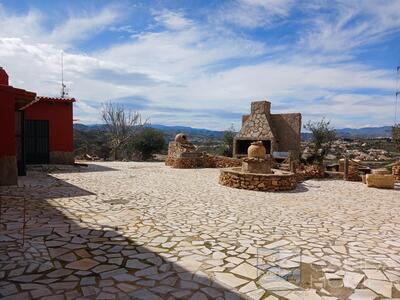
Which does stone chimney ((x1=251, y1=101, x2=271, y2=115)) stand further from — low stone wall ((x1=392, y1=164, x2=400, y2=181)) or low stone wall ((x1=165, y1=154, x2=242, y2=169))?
low stone wall ((x1=392, y1=164, x2=400, y2=181))

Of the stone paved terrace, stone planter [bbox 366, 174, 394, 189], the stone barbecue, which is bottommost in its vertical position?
the stone paved terrace

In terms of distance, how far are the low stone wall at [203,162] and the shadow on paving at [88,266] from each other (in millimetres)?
11762

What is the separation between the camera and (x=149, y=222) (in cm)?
581

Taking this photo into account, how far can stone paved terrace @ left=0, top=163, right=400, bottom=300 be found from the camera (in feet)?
11.1

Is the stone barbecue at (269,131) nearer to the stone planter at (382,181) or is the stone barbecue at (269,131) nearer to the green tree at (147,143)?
the stone planter at (382,181)

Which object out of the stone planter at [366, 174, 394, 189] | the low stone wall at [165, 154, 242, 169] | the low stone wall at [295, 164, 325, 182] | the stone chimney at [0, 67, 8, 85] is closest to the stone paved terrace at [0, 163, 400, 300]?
the stone planter at [366, 174, 394, 189]

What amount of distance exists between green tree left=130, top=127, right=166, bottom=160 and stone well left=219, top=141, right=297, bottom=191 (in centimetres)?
1536

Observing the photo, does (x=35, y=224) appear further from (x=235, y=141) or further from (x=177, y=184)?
(x=235, y=141)

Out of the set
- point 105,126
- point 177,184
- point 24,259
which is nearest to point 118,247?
point 24,259

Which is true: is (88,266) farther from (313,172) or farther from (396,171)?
(396,171)

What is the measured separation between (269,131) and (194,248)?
49.2 ft

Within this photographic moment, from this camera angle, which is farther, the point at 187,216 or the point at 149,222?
the point at 187,216

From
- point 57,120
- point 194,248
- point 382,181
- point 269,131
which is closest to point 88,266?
point 194,248

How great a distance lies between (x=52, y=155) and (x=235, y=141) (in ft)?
35.5
